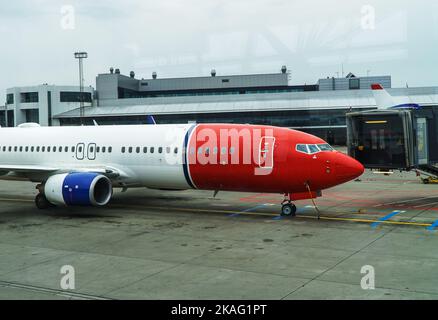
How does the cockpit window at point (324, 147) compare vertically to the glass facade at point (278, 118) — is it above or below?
below

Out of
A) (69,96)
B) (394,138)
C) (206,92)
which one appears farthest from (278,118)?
(394,138)

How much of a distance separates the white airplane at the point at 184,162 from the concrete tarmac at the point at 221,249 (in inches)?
41.2

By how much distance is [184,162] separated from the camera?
18.1 metres

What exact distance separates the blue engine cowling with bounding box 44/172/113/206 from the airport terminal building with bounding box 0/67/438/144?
100ft

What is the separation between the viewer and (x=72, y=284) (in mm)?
9477

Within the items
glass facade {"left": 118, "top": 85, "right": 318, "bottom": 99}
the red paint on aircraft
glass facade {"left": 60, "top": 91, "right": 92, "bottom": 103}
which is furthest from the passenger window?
glass facade {"left": 118, "top": 85, "right": 318, "bottom": 99}

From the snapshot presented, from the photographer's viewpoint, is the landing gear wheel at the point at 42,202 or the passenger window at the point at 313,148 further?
the landing gear wheel at the point at 42,202

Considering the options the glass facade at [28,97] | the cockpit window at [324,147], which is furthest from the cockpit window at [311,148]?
the glass facade at [28,97]

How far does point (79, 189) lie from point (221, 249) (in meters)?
7.17

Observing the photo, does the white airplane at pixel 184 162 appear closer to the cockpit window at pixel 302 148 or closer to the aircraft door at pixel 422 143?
the cockpit window at pixel 302 148

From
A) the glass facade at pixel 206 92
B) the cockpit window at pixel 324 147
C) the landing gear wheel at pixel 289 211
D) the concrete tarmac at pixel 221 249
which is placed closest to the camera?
the concrete tarmac at pixel 221 249

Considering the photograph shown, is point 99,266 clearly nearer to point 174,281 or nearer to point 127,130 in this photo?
point 174,281

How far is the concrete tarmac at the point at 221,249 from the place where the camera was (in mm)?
9039

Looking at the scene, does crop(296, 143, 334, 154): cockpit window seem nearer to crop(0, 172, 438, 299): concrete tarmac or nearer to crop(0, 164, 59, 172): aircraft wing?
crop(0, 172, 438, 299): concrete tarmac
